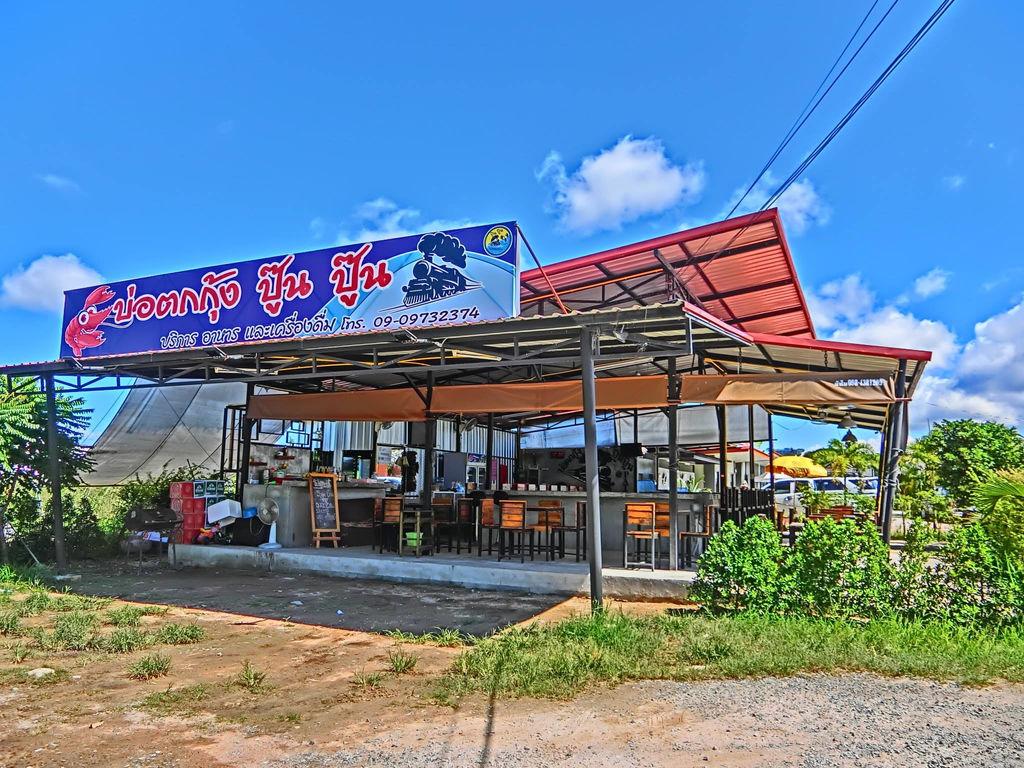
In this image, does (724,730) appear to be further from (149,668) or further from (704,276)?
(704,276)

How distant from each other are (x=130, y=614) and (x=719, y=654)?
602cm

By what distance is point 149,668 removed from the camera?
18.2ft

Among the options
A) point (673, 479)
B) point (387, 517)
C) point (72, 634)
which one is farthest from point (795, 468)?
point (72, 634)

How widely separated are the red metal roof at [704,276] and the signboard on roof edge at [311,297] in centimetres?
119

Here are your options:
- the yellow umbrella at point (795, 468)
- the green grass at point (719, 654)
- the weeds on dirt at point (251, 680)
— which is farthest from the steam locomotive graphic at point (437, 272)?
the yellow umbrella at point (795, 468)

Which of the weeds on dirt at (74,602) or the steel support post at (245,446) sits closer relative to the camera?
the weeds on dirt at (74,602)

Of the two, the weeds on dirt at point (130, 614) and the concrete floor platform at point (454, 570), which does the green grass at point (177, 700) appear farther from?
the concrete floor platform at point (454, 570)

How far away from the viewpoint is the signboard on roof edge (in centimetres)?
770

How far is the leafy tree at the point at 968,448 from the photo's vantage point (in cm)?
1647

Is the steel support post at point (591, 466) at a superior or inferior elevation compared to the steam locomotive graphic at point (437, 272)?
inferior

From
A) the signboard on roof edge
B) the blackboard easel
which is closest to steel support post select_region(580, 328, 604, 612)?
the signboard on roof edge

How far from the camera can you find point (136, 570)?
37.6 ft

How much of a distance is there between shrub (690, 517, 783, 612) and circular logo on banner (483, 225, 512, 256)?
3564 mm

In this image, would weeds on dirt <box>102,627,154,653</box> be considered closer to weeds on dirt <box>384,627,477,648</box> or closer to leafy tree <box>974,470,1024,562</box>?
weeds on dirt <box>384,627,477,648</box>
